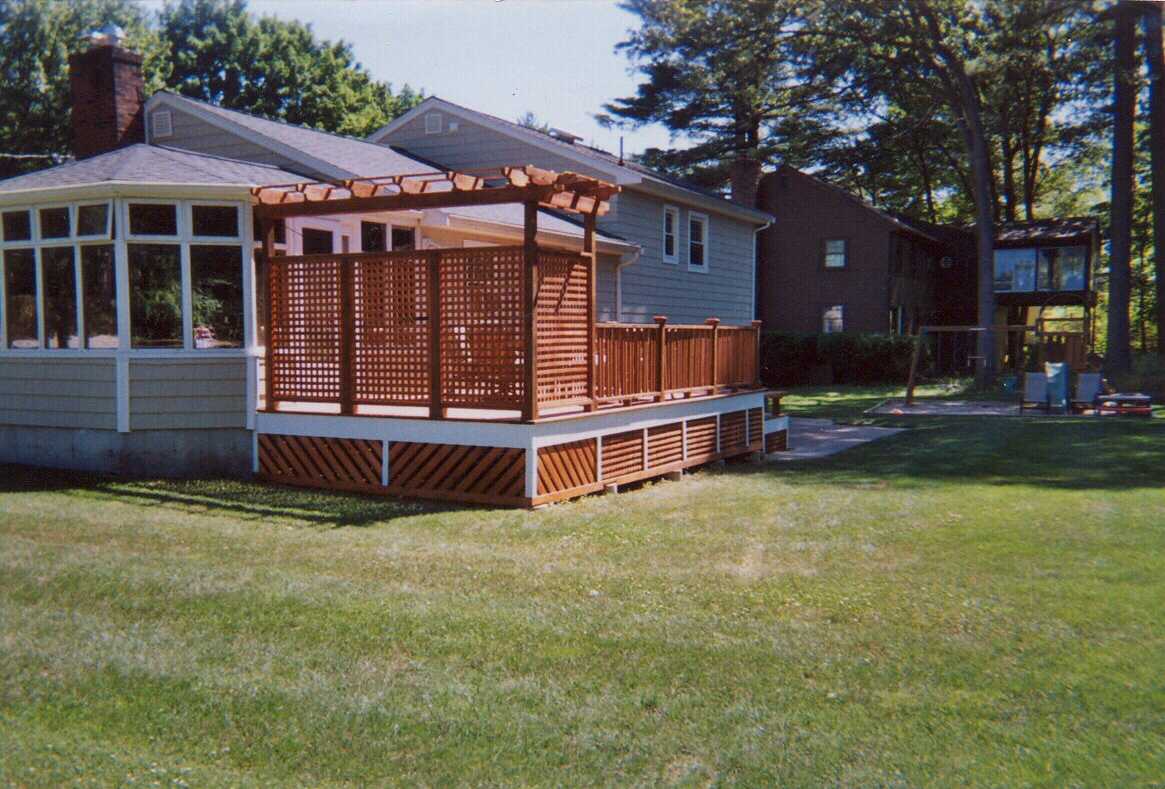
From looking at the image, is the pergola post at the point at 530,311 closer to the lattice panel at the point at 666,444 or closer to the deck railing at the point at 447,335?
the deck railing at the point at 447,335

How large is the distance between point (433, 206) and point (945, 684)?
637 centimetres

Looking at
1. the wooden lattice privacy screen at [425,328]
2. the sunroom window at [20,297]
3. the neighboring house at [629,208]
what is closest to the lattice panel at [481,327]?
the wooden lattice privacy screen at [425,328]

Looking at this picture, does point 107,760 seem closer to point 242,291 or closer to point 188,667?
point 188,667

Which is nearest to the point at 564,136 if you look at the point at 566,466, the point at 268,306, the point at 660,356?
the point at 660,356

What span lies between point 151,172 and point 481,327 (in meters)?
4.36

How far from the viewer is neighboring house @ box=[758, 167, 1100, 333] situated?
31.8 m

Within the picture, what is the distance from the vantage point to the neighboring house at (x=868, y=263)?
31766 mm

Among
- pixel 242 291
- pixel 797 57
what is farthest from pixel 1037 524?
pixel 797 57

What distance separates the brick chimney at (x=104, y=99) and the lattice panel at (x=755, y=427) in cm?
988

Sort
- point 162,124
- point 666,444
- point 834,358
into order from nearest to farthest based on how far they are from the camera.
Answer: point 666,444 < point 162,124 < point 834,358

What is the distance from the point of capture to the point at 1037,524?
7863mm

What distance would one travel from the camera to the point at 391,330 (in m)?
9.30

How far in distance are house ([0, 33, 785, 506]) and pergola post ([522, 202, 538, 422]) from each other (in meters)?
0.02

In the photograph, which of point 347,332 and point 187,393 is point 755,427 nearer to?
point 347,332
